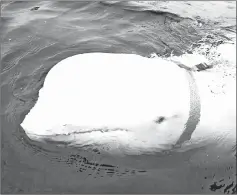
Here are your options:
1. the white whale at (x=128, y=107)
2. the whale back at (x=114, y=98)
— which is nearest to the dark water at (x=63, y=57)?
the white whale at (x=128, y=107)

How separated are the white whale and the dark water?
34 cm

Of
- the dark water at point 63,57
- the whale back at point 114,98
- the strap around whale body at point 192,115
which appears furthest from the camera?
the dark water at point 63,57

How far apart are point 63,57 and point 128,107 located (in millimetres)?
3026

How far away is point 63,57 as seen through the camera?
6242mm

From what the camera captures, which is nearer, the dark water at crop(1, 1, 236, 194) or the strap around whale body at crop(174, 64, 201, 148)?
the strap around whale body at crop(174, 64, 201, 148)

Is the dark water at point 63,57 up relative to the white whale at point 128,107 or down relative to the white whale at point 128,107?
down

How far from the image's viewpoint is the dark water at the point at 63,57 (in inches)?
158

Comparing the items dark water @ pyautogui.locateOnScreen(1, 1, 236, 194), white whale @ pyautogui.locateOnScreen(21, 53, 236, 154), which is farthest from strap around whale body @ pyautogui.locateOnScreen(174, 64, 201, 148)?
dark water @ pyautogui.locateOnScreen(1, 1, 236, 194)

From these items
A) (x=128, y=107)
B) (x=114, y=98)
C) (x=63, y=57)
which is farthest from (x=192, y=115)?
(x=63, y=57)

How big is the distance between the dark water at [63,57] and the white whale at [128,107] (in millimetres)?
343

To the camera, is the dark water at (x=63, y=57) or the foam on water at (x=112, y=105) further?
the dark water at (x=63, y=57)

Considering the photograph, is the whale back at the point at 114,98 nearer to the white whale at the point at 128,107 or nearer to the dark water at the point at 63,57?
the white whale at the point at 128,107

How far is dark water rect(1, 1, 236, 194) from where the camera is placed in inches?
158

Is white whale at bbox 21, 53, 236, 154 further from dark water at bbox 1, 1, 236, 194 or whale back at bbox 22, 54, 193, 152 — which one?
dark water at bbox 1, 1, 236, 194
